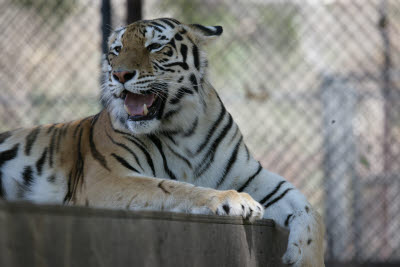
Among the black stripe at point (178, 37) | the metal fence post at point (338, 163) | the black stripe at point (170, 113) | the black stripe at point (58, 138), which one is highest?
the black stripe at point (178, 37)

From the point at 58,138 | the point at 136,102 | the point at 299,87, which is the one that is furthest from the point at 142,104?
the point at 299,87

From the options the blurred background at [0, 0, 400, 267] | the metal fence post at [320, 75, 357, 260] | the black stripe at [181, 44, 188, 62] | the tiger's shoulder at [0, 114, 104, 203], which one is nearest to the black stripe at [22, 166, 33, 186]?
the tiger's shoulder at [0, 114, 104, 203]

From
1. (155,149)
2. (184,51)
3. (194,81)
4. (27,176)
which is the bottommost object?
(27,176)

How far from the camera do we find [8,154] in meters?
2.44

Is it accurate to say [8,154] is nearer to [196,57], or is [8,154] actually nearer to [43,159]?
[43,159]

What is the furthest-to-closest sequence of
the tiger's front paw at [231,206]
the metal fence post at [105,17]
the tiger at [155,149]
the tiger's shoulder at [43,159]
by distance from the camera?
the metal fence post at [105,17]
the tiger's shoulder at [43,159]
the tiger at [155,149]
the tiger's front paw at [231,206]

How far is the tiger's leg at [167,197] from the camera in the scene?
63.6 inches

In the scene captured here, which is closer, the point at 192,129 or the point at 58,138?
the point at 192,129

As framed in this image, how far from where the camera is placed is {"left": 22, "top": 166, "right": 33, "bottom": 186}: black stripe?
2316 millimetres

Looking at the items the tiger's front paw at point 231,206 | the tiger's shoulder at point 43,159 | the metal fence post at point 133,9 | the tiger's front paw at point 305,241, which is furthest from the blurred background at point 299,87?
the tiger's front paw at point 231,206

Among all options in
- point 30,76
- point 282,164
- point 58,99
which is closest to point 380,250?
point 282,164

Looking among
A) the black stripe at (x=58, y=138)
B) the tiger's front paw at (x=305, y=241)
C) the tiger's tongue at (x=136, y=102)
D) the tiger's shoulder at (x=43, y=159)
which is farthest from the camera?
the black stripe at (x=58, y=138)

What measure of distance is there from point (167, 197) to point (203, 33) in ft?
2.86

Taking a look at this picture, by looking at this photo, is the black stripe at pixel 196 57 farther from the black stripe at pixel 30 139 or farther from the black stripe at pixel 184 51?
the black stripe at pixel 30 139
